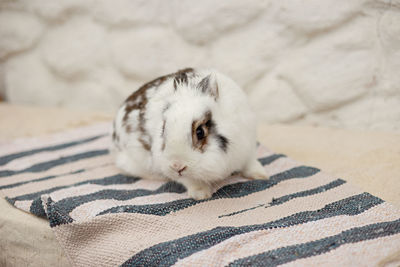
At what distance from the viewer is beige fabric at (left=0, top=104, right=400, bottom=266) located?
5.35 ft

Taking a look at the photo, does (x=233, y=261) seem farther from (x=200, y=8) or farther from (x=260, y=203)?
(x=200, y=8)

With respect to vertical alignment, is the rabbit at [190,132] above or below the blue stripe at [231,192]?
above

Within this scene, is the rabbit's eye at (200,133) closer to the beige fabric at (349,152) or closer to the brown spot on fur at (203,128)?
the brown spot on fur at (203,128)

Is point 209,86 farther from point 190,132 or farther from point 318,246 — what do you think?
point 318,246

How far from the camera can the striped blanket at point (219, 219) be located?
128cm

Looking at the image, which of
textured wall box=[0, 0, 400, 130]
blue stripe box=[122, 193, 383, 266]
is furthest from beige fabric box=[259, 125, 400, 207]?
blue stripe box=[122, 193, 383, 266]

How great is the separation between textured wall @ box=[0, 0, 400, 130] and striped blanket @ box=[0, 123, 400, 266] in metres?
0.69

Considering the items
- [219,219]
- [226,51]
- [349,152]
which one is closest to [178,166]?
[219,219]

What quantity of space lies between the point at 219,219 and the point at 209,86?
0.53 metres

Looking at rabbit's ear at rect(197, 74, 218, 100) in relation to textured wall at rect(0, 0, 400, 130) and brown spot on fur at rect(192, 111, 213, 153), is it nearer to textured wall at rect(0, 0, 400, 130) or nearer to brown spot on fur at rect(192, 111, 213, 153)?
brown spot on fur at rect(192, 111, 213, 153)

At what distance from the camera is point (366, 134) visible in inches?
95.0

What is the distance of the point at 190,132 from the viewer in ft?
5.02

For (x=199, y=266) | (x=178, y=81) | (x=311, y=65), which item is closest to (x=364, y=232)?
(x=199, y=266)

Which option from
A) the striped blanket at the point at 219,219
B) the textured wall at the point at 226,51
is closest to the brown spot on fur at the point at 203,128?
the striped blanket at the point at 219,219
